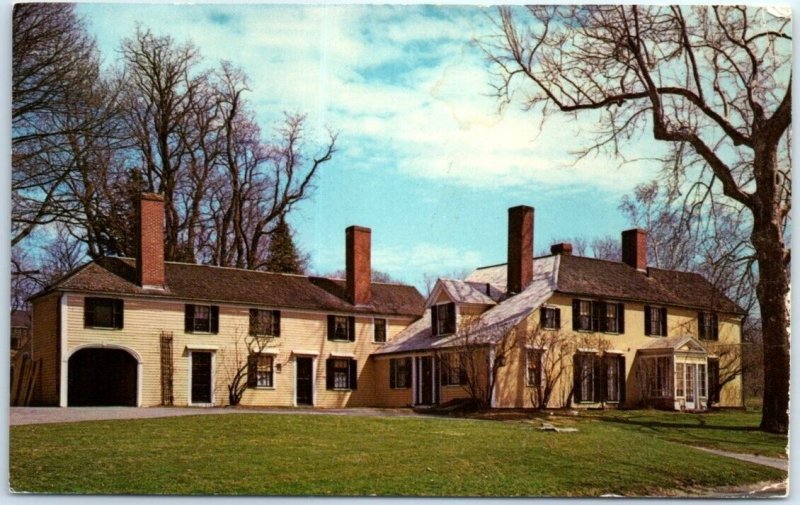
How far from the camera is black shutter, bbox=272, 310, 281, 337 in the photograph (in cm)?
1605

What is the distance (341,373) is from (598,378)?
13.1ft

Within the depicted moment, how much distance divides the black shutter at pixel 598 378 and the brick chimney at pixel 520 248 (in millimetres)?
1680

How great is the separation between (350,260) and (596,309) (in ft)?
17.0

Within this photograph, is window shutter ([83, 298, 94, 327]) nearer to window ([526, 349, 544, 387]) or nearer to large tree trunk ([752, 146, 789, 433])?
window ([526, 349, 544, 387])

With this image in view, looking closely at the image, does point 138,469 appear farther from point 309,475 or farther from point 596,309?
point 596,309

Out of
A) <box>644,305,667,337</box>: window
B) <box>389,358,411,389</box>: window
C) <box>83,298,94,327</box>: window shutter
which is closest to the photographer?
<box>83,298,94,327</box>: window shutter

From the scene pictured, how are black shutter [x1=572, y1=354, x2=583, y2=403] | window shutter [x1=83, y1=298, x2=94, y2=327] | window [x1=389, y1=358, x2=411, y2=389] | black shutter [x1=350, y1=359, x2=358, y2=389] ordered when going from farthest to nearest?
window [x1=389, y1=358, x2=411, y2=389]
black shutter [x1=350, y1=359, x2=358, y2=389]
black shutter [x1=572, y1=354, x2=583, y2=403]
window shutter [x1=83, y1=298, x2=94, y2=327]

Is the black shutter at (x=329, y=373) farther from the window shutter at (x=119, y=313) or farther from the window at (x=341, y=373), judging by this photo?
the window shutter at (x=119, y=313)

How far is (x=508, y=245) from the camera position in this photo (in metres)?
14.8

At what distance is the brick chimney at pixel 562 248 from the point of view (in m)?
15.2

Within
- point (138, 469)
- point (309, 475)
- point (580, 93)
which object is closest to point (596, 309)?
point (580, 93)

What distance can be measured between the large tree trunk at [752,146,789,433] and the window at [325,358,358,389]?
20.3 feet

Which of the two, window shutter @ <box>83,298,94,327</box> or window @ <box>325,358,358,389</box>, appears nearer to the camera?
window shutter @ <box>83,298,94,327</box>

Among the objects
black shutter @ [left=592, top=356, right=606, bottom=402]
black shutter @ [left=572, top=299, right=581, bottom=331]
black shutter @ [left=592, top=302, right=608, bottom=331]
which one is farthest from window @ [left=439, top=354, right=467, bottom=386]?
black shutter @ [left=592, top=302, right=608, bottom=331]
